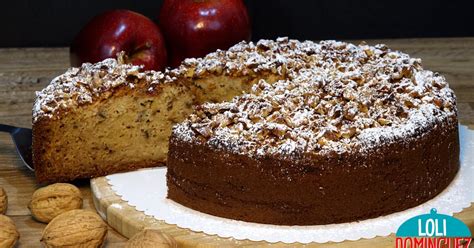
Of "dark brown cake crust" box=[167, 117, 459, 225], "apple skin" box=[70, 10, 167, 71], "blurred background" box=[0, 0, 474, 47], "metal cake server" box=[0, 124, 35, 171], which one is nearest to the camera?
"dark brown cake crust" box=[167, 117, 459, 225]

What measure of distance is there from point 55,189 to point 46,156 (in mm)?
299

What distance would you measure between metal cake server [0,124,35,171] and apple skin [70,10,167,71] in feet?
1.16

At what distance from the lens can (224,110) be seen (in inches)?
122

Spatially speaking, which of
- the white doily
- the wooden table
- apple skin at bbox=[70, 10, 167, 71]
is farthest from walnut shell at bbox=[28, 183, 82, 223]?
apple skin at bbox=[70, 10, 167, 71]

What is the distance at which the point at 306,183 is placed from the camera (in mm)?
2859

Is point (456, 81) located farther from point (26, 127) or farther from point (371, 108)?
point (26, 127)

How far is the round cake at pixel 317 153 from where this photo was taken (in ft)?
9.39

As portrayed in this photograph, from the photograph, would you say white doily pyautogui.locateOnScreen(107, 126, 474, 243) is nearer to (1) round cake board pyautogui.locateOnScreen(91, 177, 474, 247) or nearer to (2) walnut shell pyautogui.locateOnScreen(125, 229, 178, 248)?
(1) round cake board pyautogui.locateOnScreen(91, 177, 474, 247)

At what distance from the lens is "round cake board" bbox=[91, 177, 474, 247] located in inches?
108

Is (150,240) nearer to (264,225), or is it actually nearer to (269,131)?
Answer: (264,225)

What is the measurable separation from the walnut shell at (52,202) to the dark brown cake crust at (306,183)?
0.34 metres

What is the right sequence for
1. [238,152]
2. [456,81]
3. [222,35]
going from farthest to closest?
[456,81] → [222,35] → [238,152]

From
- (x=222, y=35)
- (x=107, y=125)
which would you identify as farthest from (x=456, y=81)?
(x=107, y=125)

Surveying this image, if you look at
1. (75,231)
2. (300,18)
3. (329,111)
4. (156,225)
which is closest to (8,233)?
(75,231)
